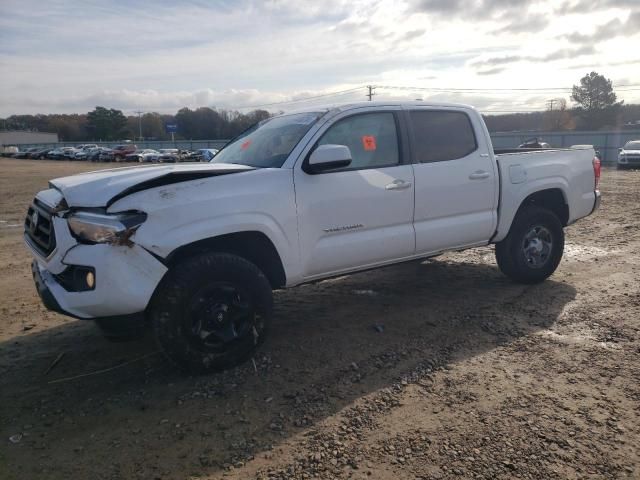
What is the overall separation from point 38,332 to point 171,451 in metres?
2.46

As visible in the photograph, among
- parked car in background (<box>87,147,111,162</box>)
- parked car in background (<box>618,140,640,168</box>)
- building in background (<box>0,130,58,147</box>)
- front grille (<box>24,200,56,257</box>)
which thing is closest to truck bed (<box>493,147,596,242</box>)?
front grille (<box>24,200,56,257</box>)

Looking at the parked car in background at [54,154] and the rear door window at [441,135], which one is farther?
the parked car in background at [54,154]

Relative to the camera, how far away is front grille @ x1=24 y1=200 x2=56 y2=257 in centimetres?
361

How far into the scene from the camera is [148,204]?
11.2ft

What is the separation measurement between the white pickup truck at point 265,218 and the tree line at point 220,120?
32.9 meters

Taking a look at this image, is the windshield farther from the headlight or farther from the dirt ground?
the dirt ground

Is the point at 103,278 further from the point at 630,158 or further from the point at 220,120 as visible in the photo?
the point at 220,120

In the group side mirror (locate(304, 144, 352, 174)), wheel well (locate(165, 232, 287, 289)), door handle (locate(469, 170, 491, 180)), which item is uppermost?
side mirror (locate(304, 144, 352, 174))

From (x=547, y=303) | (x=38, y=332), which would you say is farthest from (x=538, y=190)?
(x=38, y=332)

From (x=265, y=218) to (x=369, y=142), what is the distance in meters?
1.30

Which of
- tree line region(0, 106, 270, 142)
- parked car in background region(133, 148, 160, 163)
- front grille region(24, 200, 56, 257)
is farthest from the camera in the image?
tree line region(0, 106, 270, 142)

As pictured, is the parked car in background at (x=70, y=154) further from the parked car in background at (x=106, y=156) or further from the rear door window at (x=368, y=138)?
the rear door window at (x=368, y=138)

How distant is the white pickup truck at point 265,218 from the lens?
339cm

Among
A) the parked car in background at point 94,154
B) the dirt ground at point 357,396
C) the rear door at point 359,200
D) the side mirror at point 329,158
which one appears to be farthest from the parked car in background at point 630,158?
the parked car in background at point 94,154
